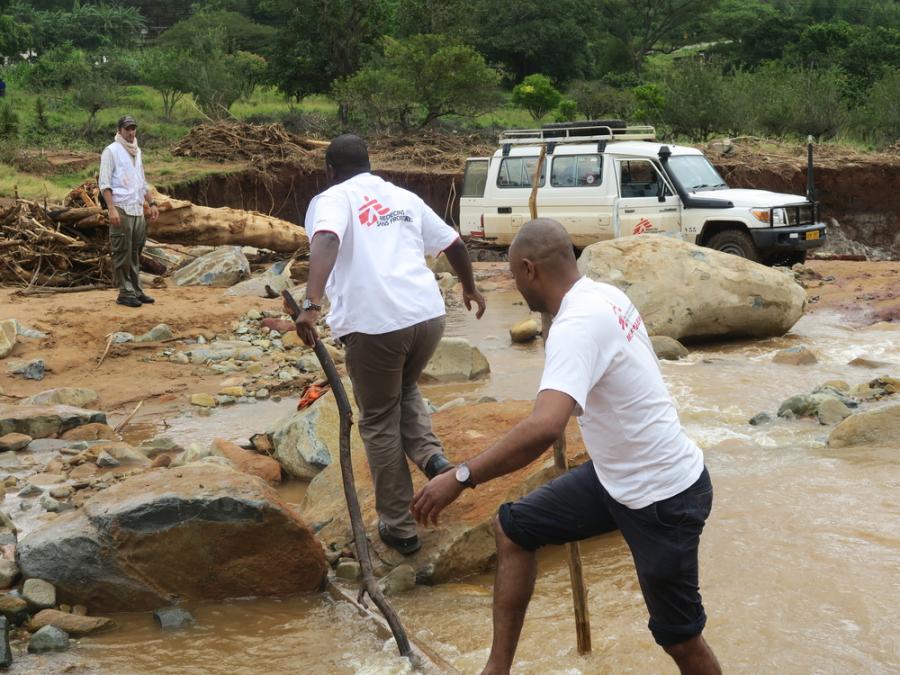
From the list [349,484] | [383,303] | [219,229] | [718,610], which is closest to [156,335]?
[219,229]

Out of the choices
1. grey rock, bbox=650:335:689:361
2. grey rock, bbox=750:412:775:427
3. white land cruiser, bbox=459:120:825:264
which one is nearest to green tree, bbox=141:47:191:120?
white land cruiser, bbox=459:120:825:264

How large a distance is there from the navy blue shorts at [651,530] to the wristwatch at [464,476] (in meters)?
0.35

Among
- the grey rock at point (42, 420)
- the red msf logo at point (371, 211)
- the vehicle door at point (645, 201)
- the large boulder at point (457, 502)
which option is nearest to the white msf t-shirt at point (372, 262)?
the red msf logo at point (371, 211)

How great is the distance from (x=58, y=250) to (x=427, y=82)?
15272 millimetres

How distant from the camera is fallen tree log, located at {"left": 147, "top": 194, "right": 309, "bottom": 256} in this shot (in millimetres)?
13945

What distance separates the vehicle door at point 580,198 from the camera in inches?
564

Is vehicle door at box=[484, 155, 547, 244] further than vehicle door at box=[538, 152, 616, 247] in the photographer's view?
Yes

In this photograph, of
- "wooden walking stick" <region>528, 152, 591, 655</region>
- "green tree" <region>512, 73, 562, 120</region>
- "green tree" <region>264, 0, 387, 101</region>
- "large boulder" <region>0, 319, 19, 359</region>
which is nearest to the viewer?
"wooden walking stick" <region>528, 152, 591, 655</region>

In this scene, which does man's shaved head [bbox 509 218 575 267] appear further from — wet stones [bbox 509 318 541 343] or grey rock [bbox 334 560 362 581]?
wet stones [bbox 509 318 541 343]

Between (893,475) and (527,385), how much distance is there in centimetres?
396

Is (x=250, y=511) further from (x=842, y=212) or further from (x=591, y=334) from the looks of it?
(x=842, y=212)

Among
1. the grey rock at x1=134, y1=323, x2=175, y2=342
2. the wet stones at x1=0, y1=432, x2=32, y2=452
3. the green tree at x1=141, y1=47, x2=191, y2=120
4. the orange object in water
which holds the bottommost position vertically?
the grey rock at x1=134, y1=323, x2=175, y2=342

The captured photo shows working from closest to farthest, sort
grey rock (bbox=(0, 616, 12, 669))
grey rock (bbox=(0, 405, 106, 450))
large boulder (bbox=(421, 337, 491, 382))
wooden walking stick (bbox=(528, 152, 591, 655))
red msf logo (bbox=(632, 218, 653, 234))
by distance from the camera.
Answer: wooden walking stick (bbox=(528, 152, 591, 655)), grey rock (bbox=(0, 616, 12, 669)), grey rock (bbox=(0, 405, 106, 450)), large boulder (bbox=(421, 337, 491, 382)), red msf logo (bbox=(632, 218, 653, 234))

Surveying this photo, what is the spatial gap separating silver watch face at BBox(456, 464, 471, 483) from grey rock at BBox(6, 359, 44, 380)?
715cm
